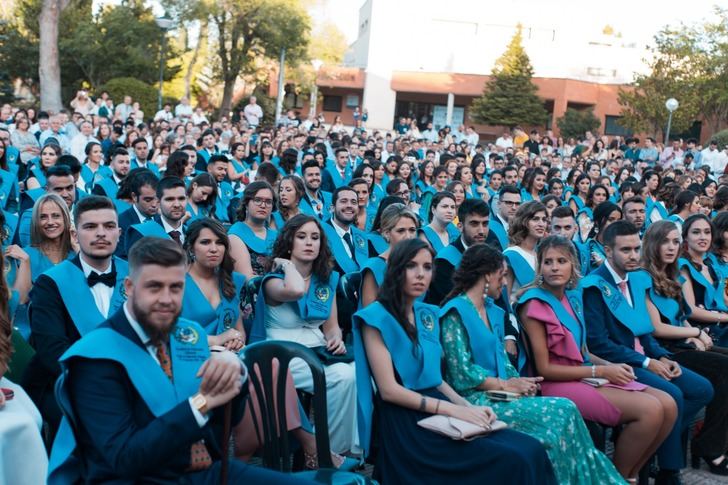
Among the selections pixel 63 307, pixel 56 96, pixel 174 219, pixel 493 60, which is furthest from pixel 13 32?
pixel 63 307

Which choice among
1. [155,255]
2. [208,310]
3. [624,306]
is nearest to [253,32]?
[624,306]

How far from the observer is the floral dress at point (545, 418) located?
4.71 meters

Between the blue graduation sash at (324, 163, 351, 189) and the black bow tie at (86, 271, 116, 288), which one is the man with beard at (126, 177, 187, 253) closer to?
the black bow tie at (86, 271, 116, 288)

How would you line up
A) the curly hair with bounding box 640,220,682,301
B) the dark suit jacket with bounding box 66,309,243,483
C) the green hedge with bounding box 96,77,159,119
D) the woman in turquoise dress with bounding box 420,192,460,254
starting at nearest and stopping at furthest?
the dark suit jacket with bounding box 66,309,243,483
the curly hair with bounding box 640,220,682,301
the woman in turquoise dress with bounding box 420,192,460,254
the green hedge with bounding box 96,77,159,119

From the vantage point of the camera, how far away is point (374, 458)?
4.89 metres

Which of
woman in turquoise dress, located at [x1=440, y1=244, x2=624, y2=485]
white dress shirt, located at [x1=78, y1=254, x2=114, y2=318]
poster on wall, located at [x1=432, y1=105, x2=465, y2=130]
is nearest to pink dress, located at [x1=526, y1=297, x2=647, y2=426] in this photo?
woman in turquoise dress, located at [x1=440, y1=244, x2=624, y2=485]

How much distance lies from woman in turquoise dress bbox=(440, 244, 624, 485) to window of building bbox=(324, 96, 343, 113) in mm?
51107

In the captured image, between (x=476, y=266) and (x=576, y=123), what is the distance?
41.5 meters

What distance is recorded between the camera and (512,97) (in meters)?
45.4

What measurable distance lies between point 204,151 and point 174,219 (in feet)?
25.9

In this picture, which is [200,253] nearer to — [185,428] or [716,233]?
[185,428]

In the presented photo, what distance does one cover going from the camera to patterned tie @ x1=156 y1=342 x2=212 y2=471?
349 centimetres

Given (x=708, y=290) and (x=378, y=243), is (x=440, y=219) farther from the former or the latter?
(x=708, y=290)

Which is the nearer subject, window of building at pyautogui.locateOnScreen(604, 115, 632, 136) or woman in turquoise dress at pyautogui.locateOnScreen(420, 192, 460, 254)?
woman in turquoise dress at pyautogui.locateOnScreen(420, 192, 460, 254)
